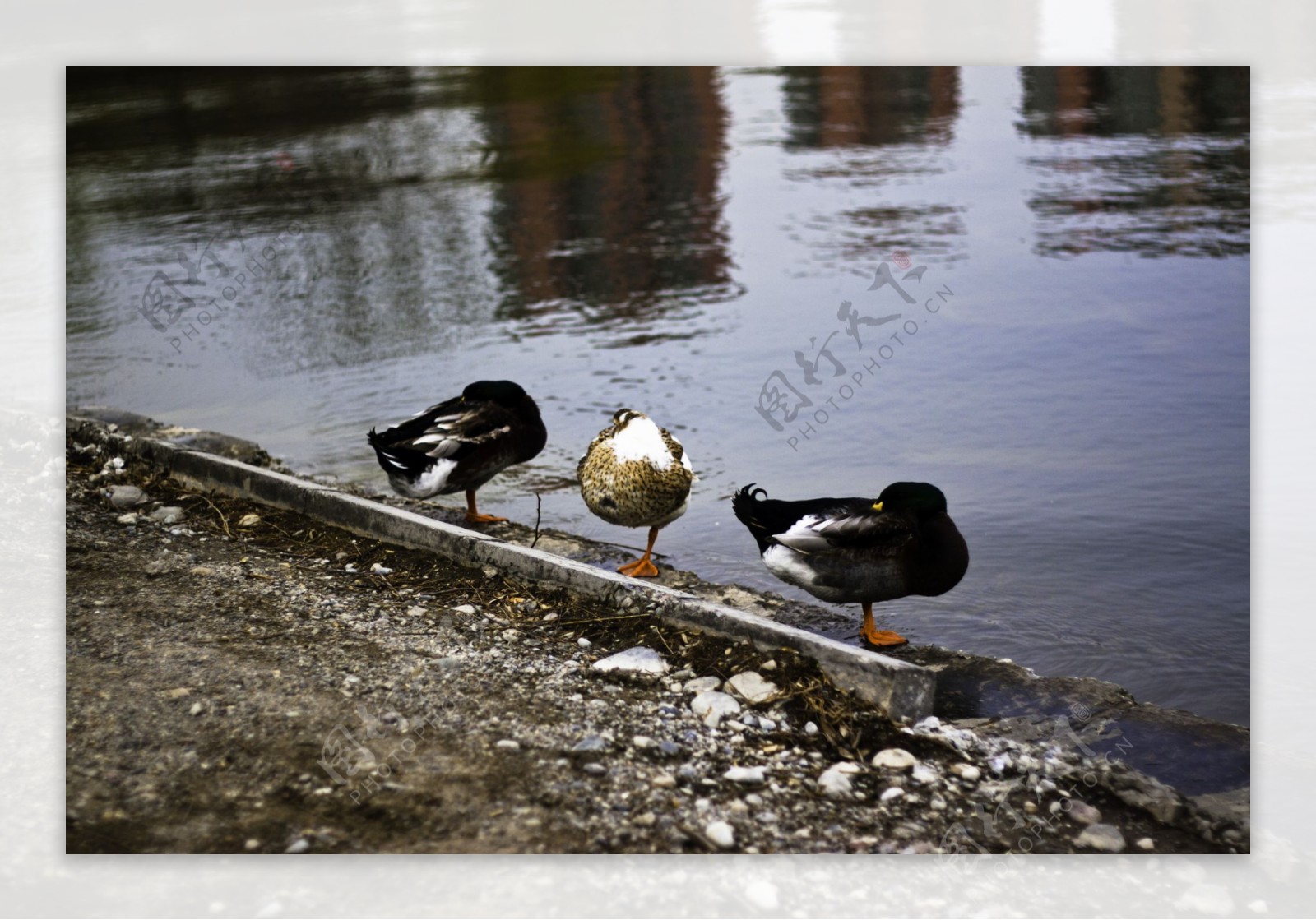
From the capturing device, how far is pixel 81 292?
24.9 feet

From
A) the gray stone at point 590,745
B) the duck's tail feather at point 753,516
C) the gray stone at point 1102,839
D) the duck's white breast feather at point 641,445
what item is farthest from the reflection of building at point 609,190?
the gray stone at point 1102,839

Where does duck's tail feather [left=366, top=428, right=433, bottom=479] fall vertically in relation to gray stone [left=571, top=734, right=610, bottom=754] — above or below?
above

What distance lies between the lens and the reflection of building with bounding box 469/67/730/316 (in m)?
5.70

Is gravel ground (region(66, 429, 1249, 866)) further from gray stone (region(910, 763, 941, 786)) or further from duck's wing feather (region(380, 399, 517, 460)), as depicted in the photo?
duck's wing feather (region(380, 399, 517, 460))

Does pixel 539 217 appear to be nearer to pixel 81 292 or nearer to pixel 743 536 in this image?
pixel 81 292

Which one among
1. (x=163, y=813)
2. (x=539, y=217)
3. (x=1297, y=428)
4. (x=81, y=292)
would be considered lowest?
(x=163, y=813)

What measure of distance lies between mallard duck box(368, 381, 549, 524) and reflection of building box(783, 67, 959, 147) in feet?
5.32

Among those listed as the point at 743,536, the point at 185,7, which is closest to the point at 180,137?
the point at 185,7

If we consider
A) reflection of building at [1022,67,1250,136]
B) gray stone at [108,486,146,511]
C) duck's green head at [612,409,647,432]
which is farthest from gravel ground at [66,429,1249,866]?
reflection of building at [1022,67,1250,136]

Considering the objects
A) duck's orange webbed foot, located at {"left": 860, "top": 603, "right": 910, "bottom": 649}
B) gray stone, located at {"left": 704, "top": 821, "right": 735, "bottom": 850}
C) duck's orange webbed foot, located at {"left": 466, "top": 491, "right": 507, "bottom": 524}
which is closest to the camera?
gray stone, located at {"left": 704, "top": 821, "right": 735, "bottom": 850}

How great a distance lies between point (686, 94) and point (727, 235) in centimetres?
302

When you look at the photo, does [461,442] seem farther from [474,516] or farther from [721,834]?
[721,834]

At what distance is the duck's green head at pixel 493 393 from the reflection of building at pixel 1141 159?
7.20 ft

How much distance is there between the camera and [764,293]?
293 inches
